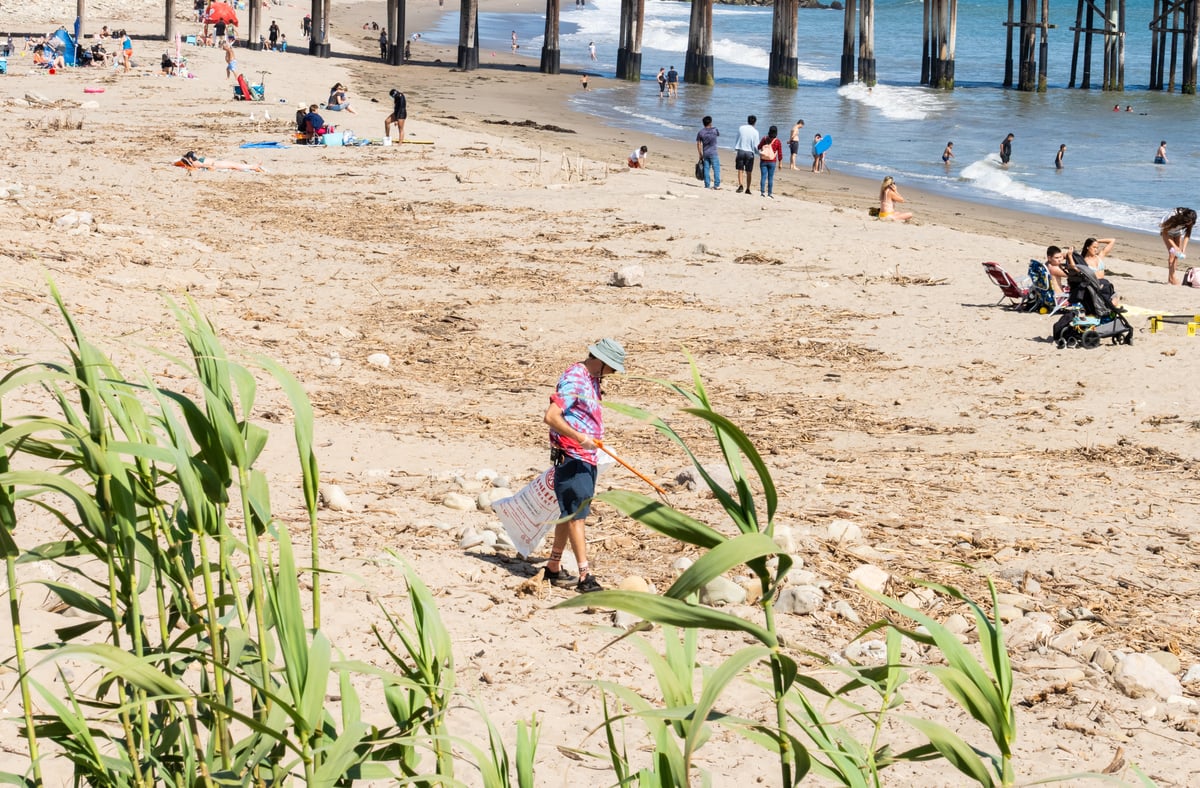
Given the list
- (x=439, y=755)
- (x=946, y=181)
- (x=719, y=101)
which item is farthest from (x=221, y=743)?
(x=719, y=101)

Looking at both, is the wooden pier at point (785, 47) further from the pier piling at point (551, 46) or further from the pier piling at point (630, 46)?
the pier piling at point (551, 46)

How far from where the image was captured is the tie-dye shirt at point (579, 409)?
19.0ft

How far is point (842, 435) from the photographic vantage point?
899cm

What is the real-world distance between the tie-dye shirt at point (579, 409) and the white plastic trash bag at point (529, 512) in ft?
0.76

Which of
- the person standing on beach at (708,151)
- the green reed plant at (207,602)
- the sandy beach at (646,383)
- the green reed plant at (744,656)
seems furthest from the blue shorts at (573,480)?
the person standing on beach at (708,151)

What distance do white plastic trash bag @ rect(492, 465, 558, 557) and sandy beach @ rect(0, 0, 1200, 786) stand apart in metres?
0.17

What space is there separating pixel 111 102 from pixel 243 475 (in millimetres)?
27180

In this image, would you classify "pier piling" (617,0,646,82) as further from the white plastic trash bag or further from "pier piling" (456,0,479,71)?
the white plastic trash bag

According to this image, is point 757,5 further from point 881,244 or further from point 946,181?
point 881,244

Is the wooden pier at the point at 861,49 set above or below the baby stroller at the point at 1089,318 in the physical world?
above

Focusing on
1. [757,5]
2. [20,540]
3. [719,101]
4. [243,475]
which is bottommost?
[20,540]

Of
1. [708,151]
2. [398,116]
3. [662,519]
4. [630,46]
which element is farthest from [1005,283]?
[630,46]

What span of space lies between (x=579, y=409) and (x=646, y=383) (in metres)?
3.91

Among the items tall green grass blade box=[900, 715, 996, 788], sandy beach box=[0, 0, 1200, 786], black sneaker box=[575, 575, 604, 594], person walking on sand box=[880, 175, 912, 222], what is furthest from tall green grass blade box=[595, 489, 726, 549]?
person walking on sand box=[880, 175, 912, 222]
